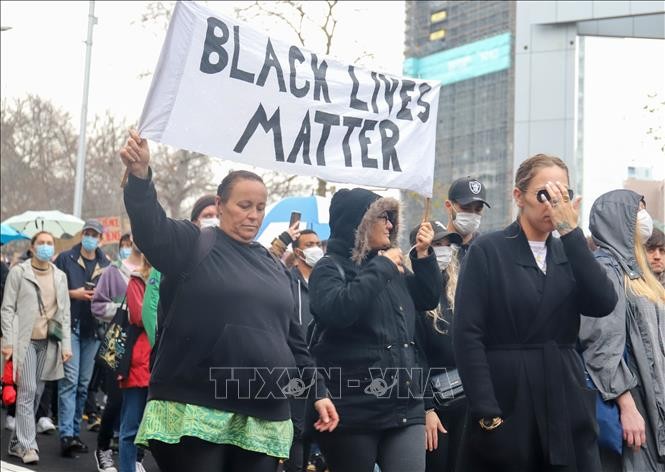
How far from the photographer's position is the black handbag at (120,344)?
8.55 meters

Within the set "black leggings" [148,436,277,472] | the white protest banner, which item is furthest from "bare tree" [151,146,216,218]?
"black leggings" [148,436,277,472]

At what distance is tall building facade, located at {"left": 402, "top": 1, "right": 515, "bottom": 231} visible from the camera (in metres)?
94.9

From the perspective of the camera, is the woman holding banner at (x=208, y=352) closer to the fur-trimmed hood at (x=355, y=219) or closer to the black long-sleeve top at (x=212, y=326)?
the black long-sleeve top at (x=212, y=326)

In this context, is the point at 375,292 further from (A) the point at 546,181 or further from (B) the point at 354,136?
(B) the point at 354,136

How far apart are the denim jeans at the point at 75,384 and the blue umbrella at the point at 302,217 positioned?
8.15ft

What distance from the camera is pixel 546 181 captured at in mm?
4875

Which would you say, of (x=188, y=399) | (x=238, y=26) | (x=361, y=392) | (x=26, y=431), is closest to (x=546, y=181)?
(x=361, y=392)

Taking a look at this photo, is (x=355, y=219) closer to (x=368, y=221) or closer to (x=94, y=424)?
(x=368, y=221)

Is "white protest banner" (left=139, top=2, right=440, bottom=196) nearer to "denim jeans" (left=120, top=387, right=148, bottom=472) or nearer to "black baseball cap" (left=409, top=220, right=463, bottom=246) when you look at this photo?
"black baseball cap" (left=409, top=220, right=463, bottom=246)

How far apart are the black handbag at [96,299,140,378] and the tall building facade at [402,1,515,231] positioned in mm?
80070

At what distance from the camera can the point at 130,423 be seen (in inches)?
335

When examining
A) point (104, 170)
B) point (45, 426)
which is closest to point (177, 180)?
point (104, 170)

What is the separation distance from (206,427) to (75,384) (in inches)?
264

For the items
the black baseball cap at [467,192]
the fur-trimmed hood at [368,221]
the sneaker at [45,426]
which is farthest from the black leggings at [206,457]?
the sneaker at [45,426]
